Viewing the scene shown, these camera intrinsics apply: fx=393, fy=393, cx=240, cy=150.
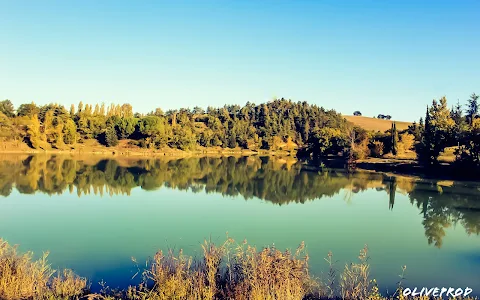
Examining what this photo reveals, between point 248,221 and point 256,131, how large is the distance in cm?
9087

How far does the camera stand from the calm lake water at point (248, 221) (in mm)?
12984

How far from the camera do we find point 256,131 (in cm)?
11038

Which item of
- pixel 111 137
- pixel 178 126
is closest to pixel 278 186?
pixel 111 137

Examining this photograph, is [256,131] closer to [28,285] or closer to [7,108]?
[7,108]

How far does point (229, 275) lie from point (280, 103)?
422 ft

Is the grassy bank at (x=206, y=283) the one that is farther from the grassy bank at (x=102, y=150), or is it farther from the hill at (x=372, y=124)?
the hill at (x=372, y=124)

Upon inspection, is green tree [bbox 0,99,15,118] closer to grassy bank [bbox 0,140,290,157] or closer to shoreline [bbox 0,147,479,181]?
grassy bank [bbox 0,140,290,157]

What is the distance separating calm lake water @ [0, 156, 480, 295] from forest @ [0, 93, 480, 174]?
988cm

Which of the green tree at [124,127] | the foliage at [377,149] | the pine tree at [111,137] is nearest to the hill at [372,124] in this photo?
the foliage at [377,149]

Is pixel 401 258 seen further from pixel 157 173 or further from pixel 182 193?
pixel 157 173

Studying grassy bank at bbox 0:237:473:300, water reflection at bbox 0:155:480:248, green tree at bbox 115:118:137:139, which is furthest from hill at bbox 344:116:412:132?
grassy bank at bbox 0:237:473:300

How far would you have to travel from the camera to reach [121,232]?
16922mm

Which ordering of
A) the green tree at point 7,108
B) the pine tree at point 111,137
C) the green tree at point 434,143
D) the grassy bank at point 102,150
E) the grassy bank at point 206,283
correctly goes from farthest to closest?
the green tree at point 7,108, the pine tree at point 111,137, the grassy bank at point 102,150, the green tree at point 434,143, the grassy bank at point 206,283

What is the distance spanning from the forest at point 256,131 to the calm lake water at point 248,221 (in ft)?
32.4
